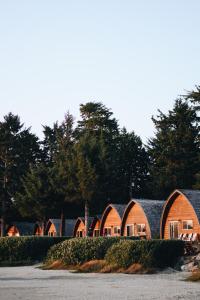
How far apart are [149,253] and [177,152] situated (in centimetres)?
4342

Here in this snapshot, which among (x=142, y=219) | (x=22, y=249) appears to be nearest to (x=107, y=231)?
(x=142, y=219)

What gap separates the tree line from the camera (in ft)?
208

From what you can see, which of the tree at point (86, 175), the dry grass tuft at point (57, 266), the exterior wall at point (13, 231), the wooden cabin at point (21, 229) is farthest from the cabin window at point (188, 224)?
the exterior wall at point (13, 231)

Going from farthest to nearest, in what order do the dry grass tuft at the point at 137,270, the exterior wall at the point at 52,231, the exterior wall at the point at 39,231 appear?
the exterior wall at the point at 39,231 < the exterior wall at the point at 52,231 < the dry grass tuft at the point at 137,270

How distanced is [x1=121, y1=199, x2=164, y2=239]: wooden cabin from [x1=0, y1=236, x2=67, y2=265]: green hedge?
10556mm

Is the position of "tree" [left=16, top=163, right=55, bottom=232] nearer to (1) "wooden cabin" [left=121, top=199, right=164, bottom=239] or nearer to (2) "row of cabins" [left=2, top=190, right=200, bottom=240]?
(2) "row of cabins" [left=2, top=190, right=200, bottom=240]

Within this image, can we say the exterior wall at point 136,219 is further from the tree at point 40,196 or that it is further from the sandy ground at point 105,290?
the sandy ground at point 105,290

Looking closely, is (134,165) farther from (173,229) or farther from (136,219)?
(173,229)

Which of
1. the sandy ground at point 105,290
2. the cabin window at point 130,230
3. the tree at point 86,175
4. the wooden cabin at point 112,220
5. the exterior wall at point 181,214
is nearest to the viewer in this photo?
the sandy ground at point 105,290

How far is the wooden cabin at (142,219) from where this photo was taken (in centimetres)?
4772

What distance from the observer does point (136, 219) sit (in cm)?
5012

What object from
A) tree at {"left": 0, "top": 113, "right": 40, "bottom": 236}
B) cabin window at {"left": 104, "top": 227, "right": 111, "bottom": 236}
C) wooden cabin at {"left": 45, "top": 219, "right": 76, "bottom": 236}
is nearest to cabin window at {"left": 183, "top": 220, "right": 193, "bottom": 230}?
cabin window at {"left": 104, "top": 227, "right": 111, "bottom": 236}

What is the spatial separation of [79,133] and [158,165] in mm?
24548

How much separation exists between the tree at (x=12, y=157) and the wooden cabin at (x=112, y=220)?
31.1m
